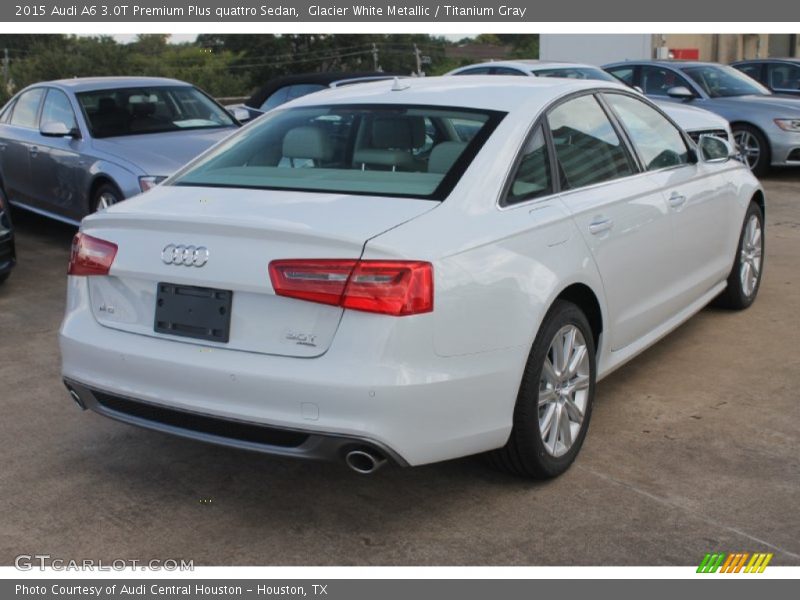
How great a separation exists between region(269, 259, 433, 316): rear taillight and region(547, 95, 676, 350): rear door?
3.62ft

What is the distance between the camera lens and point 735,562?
3572mm

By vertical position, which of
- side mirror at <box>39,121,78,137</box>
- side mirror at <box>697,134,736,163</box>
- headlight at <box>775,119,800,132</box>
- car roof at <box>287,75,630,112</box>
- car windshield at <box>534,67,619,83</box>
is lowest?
headlight at <box>775,119,800,132</box>

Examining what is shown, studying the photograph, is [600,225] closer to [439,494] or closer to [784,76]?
[439,494]

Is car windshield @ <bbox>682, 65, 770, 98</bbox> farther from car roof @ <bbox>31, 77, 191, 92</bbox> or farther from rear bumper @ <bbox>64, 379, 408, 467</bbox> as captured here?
rear bumper @ <bbox>64, 379, 408, 467</bbox>

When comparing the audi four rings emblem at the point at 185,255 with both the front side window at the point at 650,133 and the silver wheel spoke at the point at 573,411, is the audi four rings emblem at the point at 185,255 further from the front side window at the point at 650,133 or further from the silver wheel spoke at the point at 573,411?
the front side window at the point at 650,133

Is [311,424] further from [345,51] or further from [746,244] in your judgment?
[345,51]

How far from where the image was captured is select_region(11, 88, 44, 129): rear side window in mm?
10125

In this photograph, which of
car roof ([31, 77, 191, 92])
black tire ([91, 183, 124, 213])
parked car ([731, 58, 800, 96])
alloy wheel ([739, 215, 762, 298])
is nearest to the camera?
alloy wheel ([739, 215, 762, 298])

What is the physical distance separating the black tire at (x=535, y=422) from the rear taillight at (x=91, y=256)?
1.59 meters

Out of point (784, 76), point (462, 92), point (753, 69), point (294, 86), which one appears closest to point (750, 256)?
point (462, 92)

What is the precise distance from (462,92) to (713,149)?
6.96 feet

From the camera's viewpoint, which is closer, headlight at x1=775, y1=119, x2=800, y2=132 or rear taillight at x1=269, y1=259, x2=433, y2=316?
rear taillight at x1=269, y1=259, x2=433, y2=316

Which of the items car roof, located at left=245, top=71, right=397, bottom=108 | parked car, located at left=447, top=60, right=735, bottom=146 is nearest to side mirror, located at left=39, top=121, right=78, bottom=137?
car roof, located at left=245, top=71, right=397, bottom=108

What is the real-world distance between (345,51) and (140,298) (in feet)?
233
